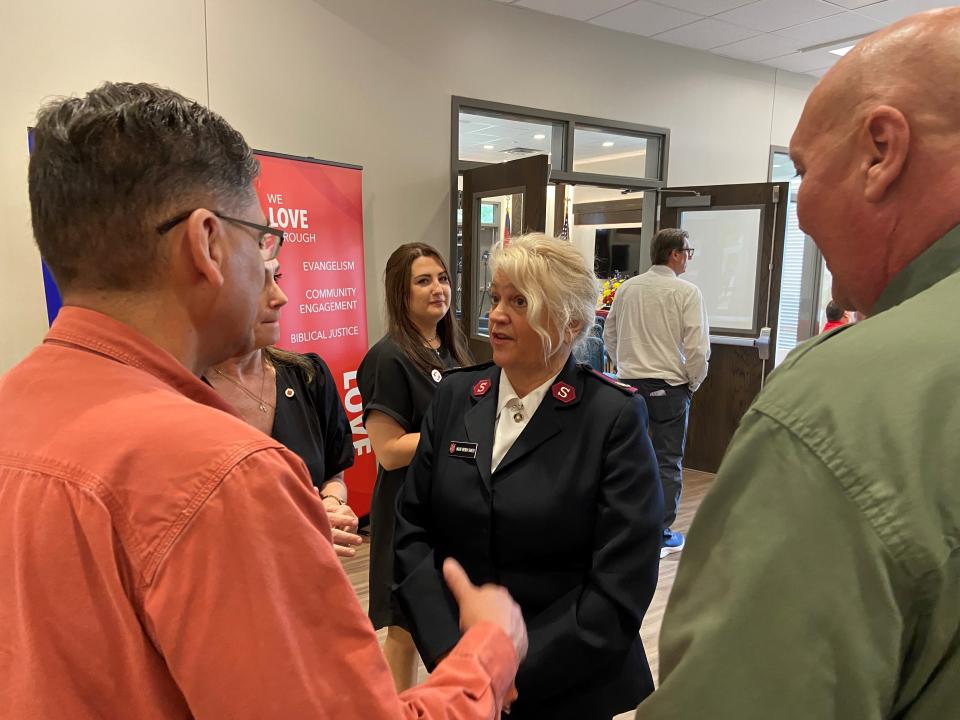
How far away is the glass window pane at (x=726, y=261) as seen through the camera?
17.4 feet

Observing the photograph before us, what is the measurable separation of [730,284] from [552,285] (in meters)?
4.28

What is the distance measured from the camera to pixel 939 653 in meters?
0.49

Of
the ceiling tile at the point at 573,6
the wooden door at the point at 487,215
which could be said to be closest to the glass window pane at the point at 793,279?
the ceiling tile at the point at 573,6

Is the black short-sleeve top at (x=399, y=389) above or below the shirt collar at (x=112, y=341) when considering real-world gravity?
below

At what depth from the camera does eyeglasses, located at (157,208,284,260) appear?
2.35 feet

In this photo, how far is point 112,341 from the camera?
2.26 feet

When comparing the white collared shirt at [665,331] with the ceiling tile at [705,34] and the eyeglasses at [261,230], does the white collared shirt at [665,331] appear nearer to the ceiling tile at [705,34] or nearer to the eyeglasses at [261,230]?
the ceiling tile at [705,34]

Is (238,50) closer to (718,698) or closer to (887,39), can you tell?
(887,39)

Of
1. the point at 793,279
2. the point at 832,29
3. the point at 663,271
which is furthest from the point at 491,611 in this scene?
the point at 793,279

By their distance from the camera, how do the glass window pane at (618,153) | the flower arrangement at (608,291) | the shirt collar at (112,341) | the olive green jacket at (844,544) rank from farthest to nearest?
the flower arrangement at (608,291) → the glass window pane at (618,153) → the shirt collar at (112,341) → the olive green jacket at (844,544)

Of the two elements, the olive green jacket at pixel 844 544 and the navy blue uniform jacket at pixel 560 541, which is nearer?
the olive green jacket at pixel 844 544

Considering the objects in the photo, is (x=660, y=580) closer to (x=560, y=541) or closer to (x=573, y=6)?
(x=560, y=541)

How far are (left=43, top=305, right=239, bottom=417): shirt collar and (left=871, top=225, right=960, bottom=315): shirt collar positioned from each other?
2.51 feet

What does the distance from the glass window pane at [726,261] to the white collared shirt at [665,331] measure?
59.3 inches
